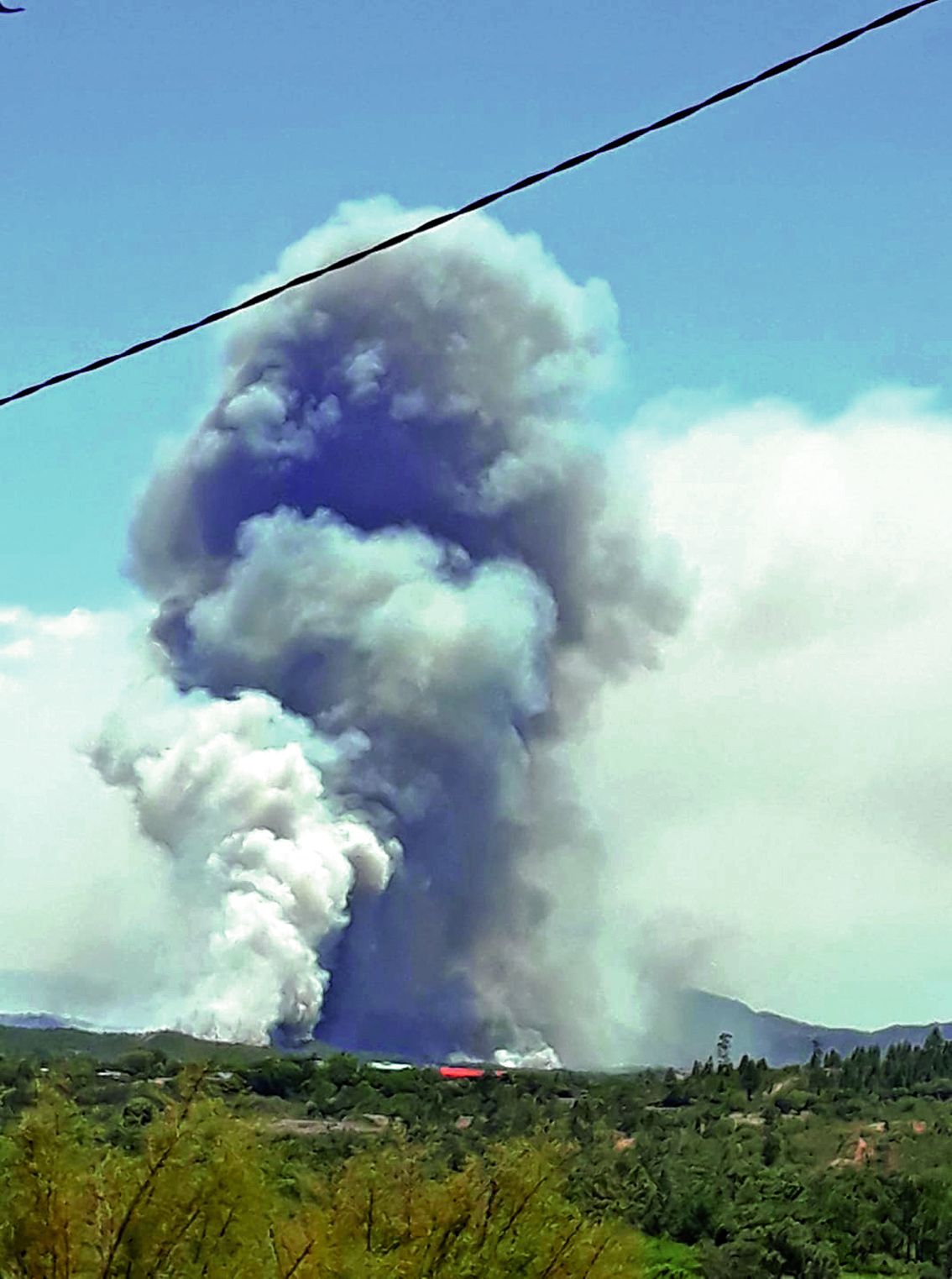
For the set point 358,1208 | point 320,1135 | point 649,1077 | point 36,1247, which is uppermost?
point 649,1077

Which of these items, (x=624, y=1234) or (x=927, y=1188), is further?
(x=927, y=1188)

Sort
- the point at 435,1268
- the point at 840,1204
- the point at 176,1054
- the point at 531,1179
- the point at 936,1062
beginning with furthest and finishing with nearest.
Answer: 1. the point at 176,1054
2. the point at 936,1062
3. the point at 840,1204
4. the point at 531,1179
5. the point at 435,1268

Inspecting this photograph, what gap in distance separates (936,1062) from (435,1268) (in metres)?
62.1

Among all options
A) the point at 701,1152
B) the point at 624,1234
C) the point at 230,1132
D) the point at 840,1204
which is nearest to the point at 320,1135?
the point at 701,1152

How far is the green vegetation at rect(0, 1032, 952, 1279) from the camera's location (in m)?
13.3

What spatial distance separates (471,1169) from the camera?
16.5 metres

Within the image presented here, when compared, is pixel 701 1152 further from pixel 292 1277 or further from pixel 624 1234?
pixel 292 1277

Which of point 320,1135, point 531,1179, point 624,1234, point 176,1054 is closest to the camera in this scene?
point 531,1179

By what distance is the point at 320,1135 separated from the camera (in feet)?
153

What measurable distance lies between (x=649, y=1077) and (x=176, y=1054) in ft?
71.3

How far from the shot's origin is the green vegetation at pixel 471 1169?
13297 mm

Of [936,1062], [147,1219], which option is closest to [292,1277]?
[147,1219]

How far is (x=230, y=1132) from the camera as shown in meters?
13.9

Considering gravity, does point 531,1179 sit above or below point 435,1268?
above
